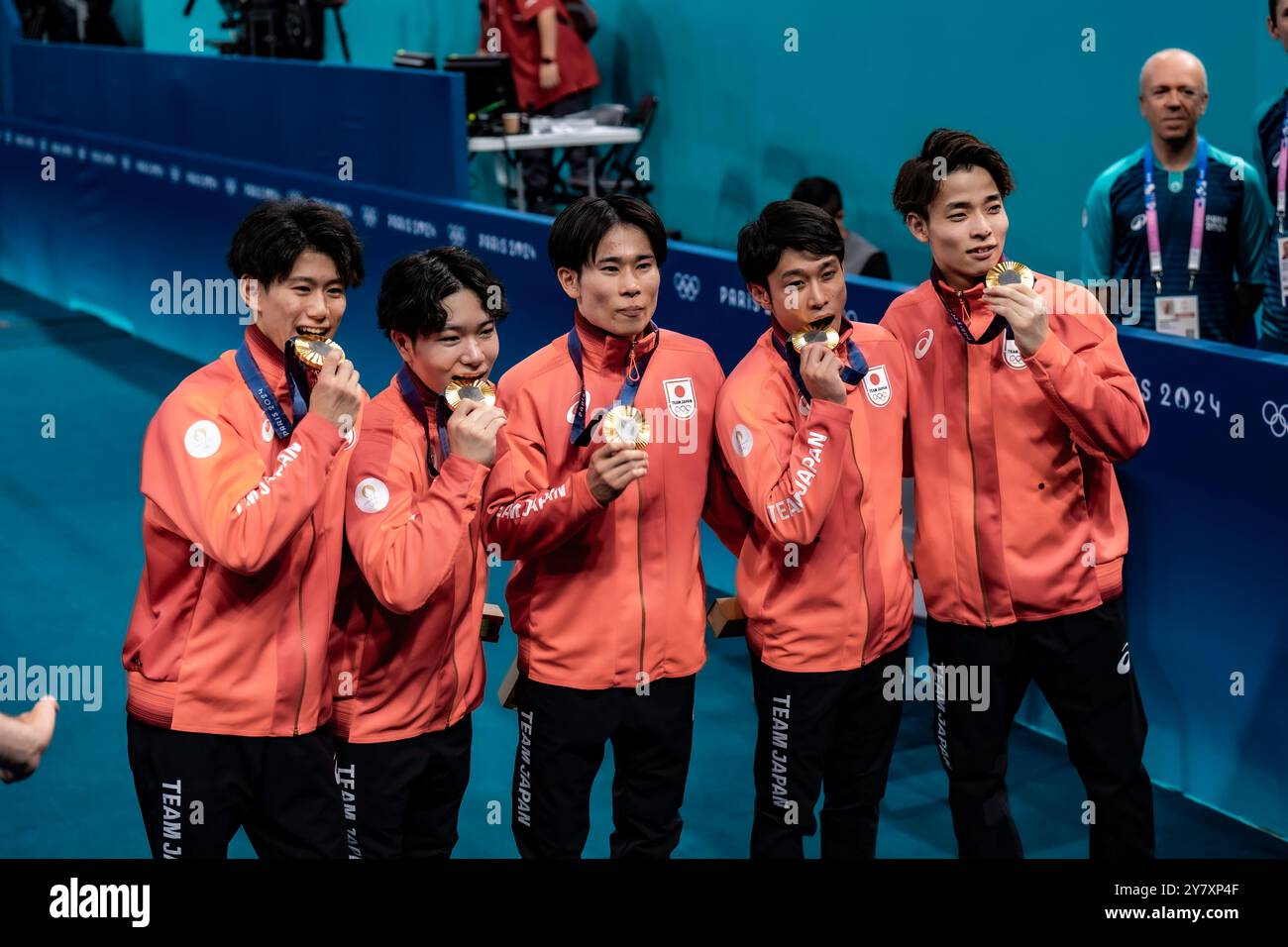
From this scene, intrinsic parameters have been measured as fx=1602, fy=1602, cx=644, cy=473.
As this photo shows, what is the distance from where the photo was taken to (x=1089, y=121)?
838 centimetres

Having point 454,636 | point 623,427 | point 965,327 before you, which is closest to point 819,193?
point 965,327

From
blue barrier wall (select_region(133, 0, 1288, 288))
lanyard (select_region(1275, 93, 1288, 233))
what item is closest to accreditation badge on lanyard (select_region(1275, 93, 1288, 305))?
lanyard (select_region(1275, 93, 1288, 233))

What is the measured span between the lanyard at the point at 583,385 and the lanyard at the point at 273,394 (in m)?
0.67

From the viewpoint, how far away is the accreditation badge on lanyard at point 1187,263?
5.94 metres

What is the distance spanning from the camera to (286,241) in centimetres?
350

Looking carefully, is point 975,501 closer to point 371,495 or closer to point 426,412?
point 426,412

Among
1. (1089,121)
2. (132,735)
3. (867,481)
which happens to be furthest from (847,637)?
(1089,121)

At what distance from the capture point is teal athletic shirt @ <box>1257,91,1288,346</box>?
18.8 ft

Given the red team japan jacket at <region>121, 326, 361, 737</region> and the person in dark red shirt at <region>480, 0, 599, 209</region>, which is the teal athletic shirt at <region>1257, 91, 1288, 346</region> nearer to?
the red team japan jacket at <region>121, 326, 361, 737</region>

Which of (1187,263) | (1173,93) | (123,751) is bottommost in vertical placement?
(123,751)

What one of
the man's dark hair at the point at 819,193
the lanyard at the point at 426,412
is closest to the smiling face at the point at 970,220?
the lanyard at the point at 426,412

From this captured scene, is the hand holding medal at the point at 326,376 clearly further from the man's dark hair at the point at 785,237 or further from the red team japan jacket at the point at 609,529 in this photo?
the man's dark hair at the point at 785,237

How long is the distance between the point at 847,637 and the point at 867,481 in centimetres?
39

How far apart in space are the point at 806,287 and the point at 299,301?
3.89ft
